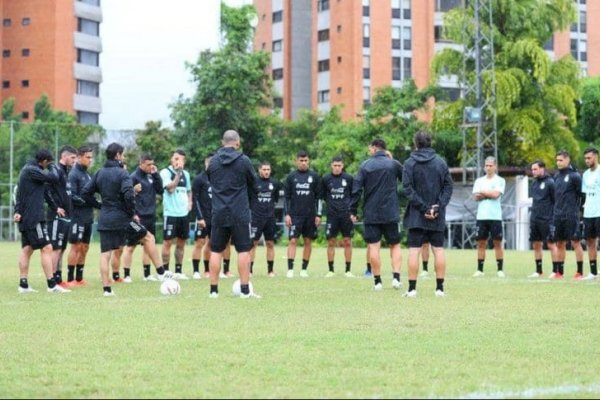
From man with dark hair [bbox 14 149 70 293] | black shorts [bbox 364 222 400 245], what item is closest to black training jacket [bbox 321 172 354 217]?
black shorts [bbox 364 222 400 245]

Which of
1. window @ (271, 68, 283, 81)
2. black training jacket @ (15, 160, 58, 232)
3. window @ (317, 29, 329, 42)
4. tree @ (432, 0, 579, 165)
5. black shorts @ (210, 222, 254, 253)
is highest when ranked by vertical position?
window @ (317, 29, 329, 42)

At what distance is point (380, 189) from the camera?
1688 cm

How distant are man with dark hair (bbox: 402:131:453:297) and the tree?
133 ft

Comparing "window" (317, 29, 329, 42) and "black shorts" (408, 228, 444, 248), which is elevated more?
"window" (317, 29, 329, 42)

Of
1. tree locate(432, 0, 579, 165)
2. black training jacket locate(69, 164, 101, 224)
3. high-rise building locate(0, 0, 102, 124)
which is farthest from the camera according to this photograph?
high-rise building locate(0, 0, 102, 124)

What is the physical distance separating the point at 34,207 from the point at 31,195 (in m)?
0.19

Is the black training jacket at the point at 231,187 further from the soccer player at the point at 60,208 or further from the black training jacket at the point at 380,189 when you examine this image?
the soccer player at the point at 60,208

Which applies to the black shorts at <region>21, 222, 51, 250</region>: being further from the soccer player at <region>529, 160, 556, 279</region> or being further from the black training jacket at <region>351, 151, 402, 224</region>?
the soccer player at <region>529, 160, 556, 279</region>

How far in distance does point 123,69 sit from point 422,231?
54.2 m

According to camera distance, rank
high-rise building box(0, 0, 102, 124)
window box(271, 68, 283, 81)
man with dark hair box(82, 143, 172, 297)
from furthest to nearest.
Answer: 1. window box(271, 68, 283, 81)
2. high-rise building box(0, 0, 102, 124)
3. man with dark hair box(82, 143, 172, 297)

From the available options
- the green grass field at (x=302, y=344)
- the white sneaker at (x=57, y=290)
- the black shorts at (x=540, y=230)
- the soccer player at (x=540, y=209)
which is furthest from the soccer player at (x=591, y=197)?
the white sneaker at (x=57, y=290)

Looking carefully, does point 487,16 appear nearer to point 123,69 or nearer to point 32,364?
point 123,69

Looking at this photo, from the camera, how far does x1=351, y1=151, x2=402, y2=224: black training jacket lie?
55.3 ft

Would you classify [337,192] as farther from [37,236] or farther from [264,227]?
[37,236]
